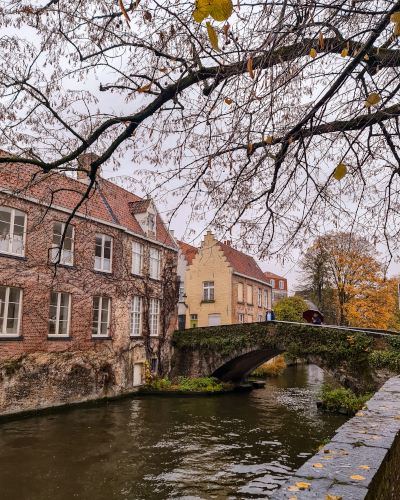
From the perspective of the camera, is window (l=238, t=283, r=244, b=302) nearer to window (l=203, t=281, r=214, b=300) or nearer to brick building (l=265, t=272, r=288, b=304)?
window (l=203, t=281, r=214, b=300)

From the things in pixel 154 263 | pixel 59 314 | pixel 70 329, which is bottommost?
pixel 70 329

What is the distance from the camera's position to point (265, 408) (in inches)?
625

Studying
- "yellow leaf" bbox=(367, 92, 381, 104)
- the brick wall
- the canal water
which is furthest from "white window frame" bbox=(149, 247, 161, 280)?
"yellow leaf" bbox=(367, 92, 381, 104)

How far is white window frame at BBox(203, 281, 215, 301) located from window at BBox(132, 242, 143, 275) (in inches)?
361

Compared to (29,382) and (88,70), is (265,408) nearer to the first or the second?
(29,382)

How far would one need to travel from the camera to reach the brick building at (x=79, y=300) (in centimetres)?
1252

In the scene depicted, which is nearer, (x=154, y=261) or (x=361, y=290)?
(x=154, y=261)

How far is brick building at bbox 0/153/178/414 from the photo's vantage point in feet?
41.1

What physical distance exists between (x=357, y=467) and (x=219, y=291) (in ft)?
81.1

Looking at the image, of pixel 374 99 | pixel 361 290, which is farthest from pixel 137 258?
pixel 374 99

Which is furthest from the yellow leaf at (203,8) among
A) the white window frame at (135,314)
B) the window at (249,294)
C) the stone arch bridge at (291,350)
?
the window at (249,294)

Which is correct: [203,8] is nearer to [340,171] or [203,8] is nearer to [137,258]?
[340,171]

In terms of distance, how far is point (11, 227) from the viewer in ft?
41.3

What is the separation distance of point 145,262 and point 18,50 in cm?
1447
